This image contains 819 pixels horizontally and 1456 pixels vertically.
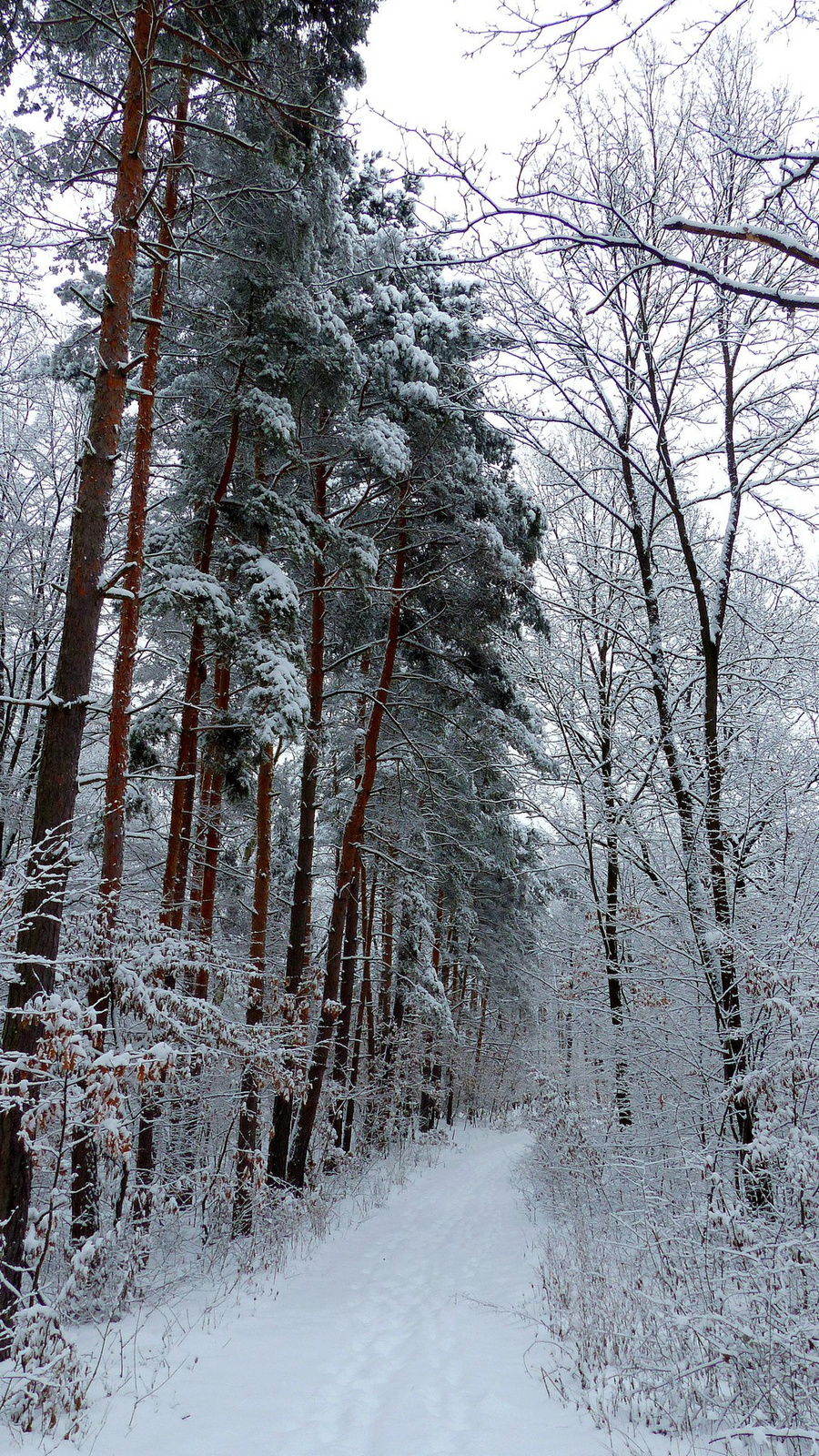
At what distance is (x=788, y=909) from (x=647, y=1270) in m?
3.35

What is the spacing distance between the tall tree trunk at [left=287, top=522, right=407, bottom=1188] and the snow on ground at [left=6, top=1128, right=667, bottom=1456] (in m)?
1.70

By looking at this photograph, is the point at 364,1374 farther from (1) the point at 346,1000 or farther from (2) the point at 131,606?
(1) the point at 346,1000

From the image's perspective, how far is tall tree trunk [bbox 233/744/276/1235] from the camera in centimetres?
800

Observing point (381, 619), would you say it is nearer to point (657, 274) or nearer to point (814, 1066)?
point (657, 274)

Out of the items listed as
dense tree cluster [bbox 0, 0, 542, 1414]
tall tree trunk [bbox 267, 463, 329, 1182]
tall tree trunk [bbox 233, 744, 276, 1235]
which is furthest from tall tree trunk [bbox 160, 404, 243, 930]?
tall tree trunk [bbox 267, 463, 329, 1182]

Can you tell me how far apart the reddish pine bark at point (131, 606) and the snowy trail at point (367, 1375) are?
10.2 feet

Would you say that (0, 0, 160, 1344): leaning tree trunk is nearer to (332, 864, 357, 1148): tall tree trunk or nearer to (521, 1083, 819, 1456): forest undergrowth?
(521, 1083, 819, 1456): forest undergrowth

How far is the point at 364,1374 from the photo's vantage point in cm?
531

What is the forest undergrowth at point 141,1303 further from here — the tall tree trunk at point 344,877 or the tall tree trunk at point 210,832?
the tall tree trunk at point 210,832

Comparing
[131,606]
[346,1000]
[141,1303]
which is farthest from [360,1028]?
[131,606]

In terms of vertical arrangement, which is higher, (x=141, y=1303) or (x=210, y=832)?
(x=210, y=832)

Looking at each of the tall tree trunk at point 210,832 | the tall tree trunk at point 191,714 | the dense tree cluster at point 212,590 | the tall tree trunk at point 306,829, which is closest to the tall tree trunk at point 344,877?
the dense tree cluster at point 212,590

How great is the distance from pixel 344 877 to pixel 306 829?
1.10 meters

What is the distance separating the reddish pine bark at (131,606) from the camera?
6.67 meters
